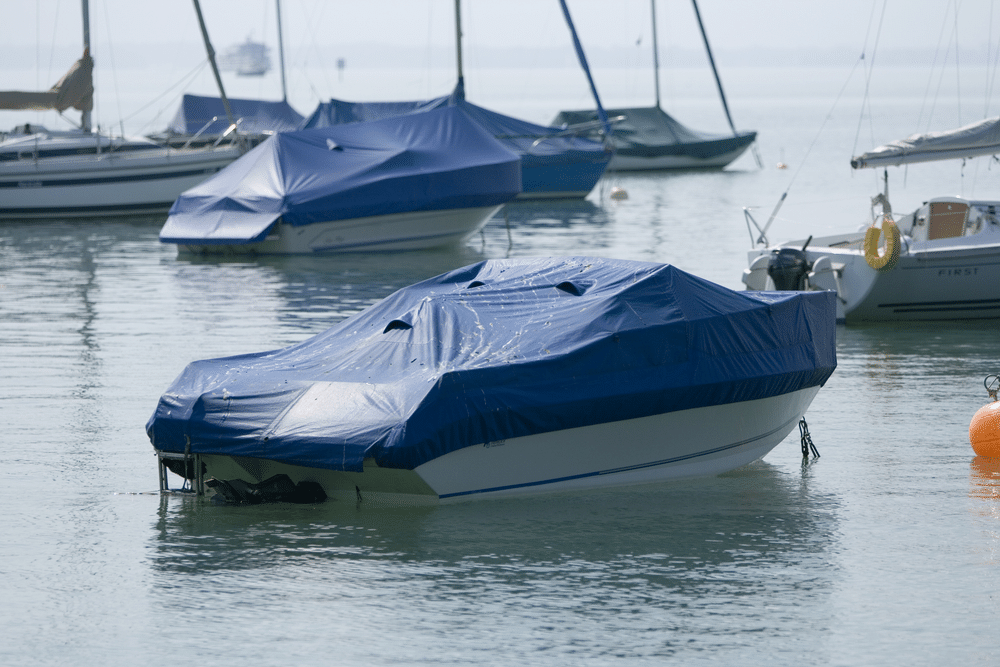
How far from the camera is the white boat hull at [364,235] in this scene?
30203mm

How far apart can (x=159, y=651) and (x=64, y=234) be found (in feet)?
96.2

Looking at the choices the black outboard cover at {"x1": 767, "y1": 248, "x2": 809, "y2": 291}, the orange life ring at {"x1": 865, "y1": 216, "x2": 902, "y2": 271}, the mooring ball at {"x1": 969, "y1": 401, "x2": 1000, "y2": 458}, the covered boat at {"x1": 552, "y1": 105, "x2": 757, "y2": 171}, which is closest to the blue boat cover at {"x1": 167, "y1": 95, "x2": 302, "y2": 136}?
the covered boat at {"x1": 552, "y1": 105, "x2": 757, "y2": 171}

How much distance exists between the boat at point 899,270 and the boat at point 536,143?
22.7 m

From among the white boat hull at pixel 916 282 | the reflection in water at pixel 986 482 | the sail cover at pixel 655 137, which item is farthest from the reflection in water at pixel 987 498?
the sail cover at pixel 655 137

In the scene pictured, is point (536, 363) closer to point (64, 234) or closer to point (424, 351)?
point (424, 351)

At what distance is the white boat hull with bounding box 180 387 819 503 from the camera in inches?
412

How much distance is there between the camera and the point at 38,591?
29.5ft

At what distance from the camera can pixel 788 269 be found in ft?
64.6

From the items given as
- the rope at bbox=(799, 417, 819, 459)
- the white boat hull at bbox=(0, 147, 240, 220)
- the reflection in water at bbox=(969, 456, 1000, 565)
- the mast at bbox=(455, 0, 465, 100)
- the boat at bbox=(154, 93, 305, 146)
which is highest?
the mast at bbox=(455, 0, 465, 100)

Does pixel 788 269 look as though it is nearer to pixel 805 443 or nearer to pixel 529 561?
pixel 805 443

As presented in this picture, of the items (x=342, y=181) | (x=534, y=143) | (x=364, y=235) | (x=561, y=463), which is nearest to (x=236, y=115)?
(x=534, y=143)

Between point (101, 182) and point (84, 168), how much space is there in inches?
26.0

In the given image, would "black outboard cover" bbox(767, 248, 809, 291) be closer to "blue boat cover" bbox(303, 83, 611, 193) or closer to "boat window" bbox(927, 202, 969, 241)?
"boat window" bbox(927, 202, 969, 241)

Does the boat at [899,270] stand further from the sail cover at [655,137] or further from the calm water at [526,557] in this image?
the sail cover at [655,137]
